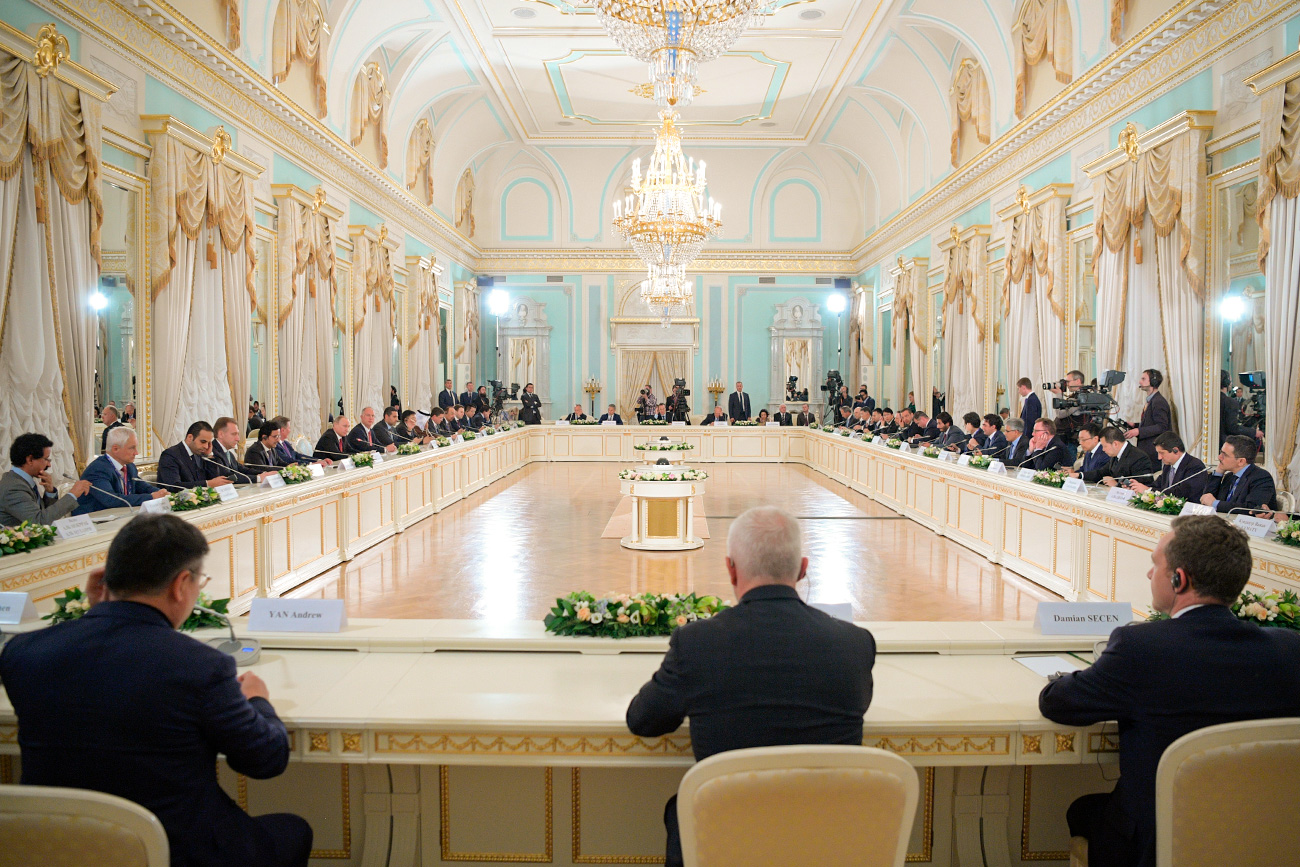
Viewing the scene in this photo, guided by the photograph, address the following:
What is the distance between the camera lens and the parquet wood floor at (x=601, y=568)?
20.6ft

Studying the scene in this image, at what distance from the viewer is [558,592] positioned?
261 inches

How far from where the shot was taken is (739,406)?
19875 millimetres

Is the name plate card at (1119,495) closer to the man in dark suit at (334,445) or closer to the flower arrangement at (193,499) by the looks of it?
the flower arrangement at (193,499)

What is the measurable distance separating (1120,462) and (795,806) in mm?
6386

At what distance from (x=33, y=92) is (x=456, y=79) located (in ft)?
31.7

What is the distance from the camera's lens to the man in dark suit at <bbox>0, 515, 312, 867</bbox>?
1642 mm

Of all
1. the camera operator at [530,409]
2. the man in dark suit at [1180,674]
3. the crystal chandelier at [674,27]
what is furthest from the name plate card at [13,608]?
the camera operator at [530,409]

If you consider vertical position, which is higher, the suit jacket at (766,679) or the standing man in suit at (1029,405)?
the standing man in suit at (1029,405)

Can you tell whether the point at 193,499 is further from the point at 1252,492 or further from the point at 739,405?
the point at 739,405

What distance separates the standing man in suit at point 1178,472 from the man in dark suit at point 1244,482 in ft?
1.32

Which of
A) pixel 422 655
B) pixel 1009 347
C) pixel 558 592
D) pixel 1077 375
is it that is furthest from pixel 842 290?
pixel 422 655

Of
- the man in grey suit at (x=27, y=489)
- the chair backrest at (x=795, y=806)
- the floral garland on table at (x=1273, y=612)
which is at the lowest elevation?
the chair backrest at (x=795, y=806)

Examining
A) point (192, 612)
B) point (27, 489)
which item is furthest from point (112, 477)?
point (192, 612)

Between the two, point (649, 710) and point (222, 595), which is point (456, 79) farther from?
point (649, 710)
